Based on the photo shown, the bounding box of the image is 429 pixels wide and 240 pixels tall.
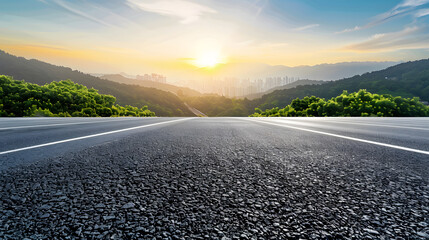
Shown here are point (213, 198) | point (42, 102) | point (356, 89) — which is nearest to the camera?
point (213, 198)

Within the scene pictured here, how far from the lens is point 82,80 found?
127 metres

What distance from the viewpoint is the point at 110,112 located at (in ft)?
137

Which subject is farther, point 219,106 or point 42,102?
point 219,106

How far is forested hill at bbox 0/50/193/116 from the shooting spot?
119188mm

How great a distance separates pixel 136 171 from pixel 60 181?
57 cm

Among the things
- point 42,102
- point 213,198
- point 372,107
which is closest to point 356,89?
point 372,107

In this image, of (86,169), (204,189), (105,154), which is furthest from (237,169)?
(105,154)

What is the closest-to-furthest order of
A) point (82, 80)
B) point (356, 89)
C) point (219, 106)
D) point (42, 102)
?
1. point (42, 102)
2. point (82, 80)
3. point (356, 89)
4. point (219, 106)

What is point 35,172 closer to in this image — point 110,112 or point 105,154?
point 105,154

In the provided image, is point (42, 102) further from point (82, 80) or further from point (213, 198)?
point (82, 80)

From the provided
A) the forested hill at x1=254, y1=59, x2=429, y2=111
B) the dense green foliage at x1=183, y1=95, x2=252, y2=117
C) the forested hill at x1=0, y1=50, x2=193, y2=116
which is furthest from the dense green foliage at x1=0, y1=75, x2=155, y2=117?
the forested hill at x1=254, y1=59, x2=429, y2=111

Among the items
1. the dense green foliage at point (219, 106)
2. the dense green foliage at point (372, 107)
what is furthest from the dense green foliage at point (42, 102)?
the dense green foliage at point (219, 106)

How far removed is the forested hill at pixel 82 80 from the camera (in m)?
119

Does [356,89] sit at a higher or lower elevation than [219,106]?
higher
